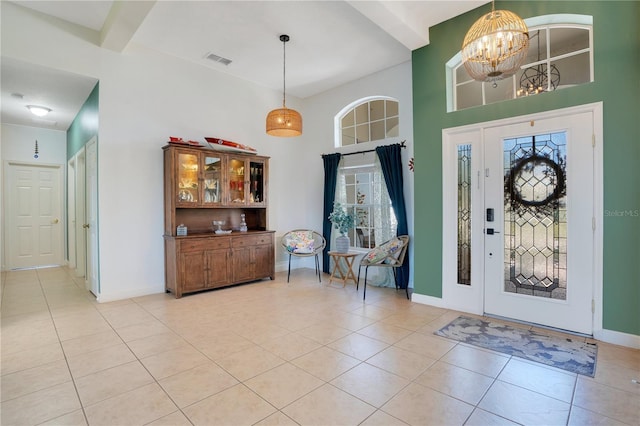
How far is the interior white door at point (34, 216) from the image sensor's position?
6.50 meters

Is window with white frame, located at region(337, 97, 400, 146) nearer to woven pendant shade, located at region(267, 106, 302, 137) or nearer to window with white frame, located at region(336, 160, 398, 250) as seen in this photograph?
window with white frame, located at region(336, 160, 398, 250)

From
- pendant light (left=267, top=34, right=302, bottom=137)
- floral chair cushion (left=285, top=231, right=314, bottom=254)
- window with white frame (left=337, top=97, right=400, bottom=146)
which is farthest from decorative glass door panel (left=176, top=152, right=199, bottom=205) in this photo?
window with white frame (left=337, top=97, right=400, bottom=146)

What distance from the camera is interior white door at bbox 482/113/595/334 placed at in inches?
120

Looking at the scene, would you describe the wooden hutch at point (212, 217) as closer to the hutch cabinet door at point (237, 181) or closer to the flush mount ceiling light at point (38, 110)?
the hutch cabinet door at point (237, 181)

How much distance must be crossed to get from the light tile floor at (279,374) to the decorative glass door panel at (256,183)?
7.18 feet

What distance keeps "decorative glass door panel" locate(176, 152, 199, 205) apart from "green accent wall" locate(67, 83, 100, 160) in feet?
3.79

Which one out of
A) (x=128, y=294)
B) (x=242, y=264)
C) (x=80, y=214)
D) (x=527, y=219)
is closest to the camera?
(x=527, y=219)

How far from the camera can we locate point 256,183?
5543mm

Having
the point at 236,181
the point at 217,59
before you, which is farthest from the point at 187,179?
the point at 217,59

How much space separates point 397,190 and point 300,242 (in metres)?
1.98

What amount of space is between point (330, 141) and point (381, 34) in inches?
89.4

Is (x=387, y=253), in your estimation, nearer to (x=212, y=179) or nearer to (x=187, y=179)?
(x=212, y=179)

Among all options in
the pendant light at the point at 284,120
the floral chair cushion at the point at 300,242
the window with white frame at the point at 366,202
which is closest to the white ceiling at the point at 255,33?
the pendant light at the point at 284,120

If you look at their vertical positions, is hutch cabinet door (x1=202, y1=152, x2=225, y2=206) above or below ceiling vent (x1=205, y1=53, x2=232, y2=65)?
below
